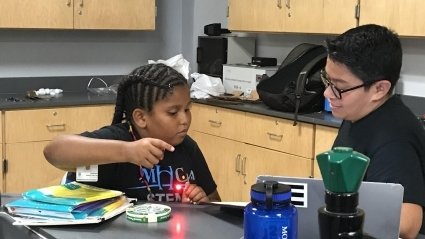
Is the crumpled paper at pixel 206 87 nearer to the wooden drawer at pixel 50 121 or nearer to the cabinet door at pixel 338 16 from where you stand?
the wooden drawer at pixel 50 121

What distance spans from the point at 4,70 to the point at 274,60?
1.91 metres

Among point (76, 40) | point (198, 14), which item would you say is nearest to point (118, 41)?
point (76, 40)

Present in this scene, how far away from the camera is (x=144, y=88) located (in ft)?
5.91

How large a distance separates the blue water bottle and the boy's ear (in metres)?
0.78

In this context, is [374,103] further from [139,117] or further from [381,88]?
[139,117]

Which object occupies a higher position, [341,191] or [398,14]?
[398,14]

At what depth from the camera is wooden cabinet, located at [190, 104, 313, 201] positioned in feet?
11.1

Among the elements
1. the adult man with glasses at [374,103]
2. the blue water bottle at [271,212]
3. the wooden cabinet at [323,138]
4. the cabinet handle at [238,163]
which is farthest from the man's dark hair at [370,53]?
the cabinet handle at [238,163]

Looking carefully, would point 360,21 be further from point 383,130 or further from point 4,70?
point 4,70

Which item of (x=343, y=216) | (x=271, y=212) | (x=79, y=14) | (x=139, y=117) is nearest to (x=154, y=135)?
(x=139, y=117)

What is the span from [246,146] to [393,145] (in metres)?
2.21

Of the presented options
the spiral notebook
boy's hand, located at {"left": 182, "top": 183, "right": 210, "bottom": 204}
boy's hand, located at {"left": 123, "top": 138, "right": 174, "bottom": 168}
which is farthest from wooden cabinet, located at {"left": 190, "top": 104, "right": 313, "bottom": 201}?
the spiral notebook

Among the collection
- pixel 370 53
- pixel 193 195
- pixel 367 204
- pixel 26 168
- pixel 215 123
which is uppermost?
pixel 370 53

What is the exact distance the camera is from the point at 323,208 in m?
1.01
